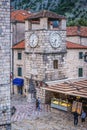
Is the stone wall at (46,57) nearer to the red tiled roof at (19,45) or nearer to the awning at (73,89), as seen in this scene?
the red tiled roof at (19,45)

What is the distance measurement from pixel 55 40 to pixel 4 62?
16.1m

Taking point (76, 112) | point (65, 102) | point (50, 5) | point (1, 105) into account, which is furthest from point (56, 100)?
point (50, 5)

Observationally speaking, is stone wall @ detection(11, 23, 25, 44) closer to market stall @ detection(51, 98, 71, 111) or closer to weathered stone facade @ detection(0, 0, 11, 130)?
market stall @ detection(51, 98, 71, 111)

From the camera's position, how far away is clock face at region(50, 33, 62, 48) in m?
30.5

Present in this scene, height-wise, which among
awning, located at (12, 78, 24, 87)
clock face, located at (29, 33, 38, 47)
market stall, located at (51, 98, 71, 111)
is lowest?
market stall, located at (51, 98, 71, 111)

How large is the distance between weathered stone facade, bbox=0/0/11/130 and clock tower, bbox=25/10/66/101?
49.0ft

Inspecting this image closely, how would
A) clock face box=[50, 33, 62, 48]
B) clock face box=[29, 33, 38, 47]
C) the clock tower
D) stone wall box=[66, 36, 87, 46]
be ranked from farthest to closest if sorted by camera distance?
stone wall box=[66, 36, 87, 46], clock face box=[29, 33, 38, 47], clock face box=[50, 33, 62, 48], the clock tower

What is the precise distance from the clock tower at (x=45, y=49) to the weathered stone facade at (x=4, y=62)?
1495 centimetres

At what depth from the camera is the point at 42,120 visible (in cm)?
2358

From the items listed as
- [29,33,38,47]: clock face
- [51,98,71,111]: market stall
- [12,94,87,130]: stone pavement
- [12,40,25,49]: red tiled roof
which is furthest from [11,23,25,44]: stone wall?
[51,98,71,111]: market stall

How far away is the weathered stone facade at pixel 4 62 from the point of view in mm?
14898

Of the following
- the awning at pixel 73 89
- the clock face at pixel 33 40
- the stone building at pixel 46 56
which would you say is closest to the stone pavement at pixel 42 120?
the awning at pixel 73 89

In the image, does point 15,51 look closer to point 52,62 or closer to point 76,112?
point 52,62

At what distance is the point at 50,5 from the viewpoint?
9075 centimetres
